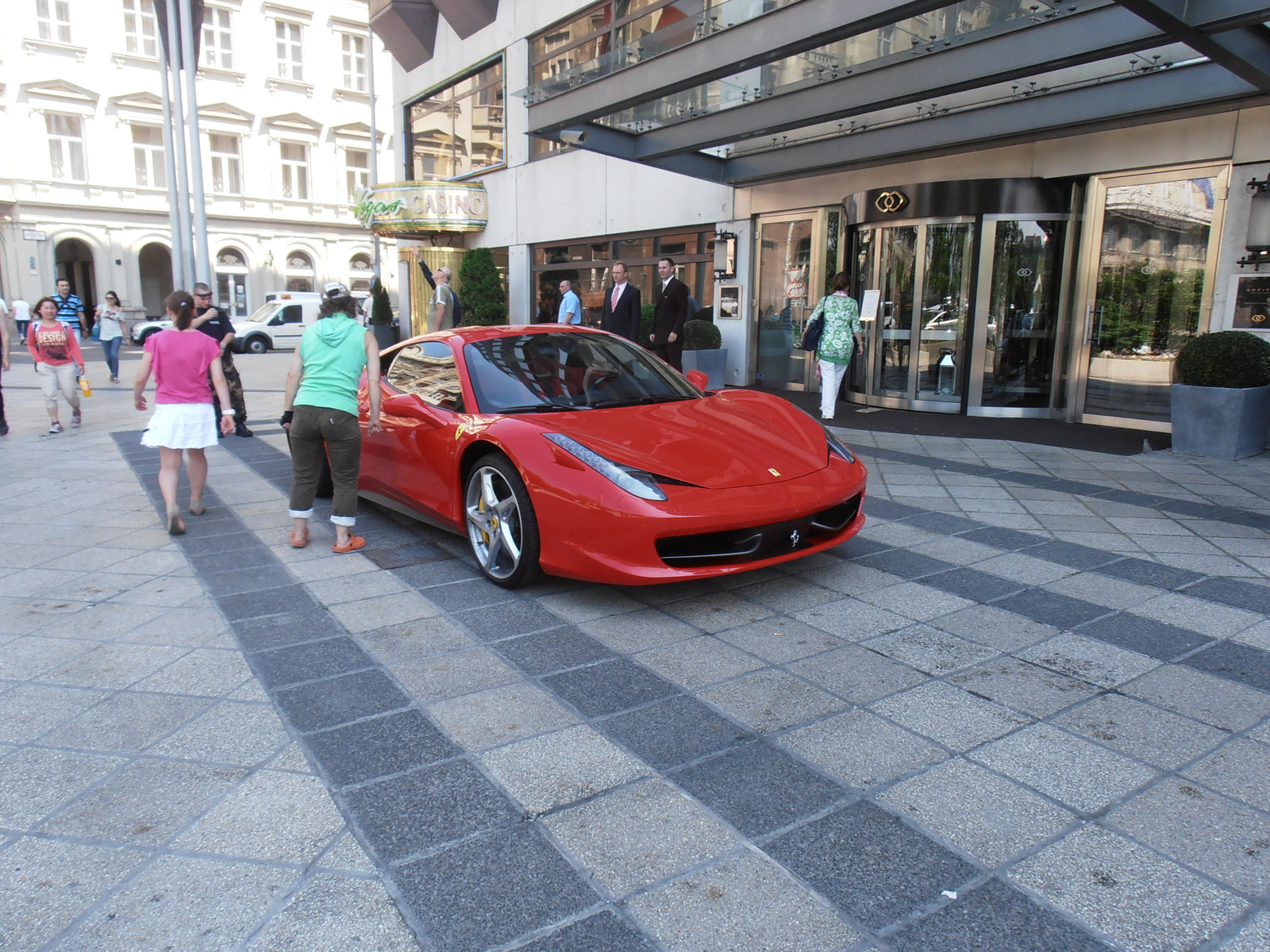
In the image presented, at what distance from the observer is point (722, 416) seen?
185 inches

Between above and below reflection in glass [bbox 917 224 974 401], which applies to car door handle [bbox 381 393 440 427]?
below

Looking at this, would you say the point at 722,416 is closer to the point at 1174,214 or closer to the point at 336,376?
the point at 336,376

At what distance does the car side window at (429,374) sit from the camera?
16.1 ft

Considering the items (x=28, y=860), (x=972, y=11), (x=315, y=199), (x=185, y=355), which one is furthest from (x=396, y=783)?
(x=315, y=199)

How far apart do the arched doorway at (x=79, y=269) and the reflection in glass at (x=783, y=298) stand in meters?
31.5

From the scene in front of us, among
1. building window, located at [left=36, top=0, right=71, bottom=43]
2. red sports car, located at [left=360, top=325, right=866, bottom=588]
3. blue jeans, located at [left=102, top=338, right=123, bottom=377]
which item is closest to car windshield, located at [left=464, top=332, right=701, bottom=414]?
red sports car, located at [left=360, top=325, right=866, bottom=588]

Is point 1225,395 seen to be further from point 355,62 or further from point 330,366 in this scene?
point 355,62

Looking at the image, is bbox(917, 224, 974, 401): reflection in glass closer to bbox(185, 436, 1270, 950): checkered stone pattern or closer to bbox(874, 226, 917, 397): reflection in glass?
bbox(874, 226, 917, 397): reflection in glass

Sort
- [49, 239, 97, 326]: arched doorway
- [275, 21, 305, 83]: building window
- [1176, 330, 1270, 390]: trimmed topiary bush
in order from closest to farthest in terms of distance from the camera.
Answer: [1176, 330, 1270, 390]: trimmed topiary bush → [49, 239, 97, 326]: arched doorway → [275, 21, 305, 83]: building window

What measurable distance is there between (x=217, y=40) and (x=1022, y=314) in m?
37.2

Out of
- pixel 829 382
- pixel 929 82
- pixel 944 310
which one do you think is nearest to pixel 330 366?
pixel 829 382

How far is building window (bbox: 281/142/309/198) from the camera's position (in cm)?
3797

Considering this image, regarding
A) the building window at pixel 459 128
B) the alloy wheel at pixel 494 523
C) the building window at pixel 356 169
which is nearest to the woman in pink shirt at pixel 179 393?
the alloy wheel at pixel 494 523

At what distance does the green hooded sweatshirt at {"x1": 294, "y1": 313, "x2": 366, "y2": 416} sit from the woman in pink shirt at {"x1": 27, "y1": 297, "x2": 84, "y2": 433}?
6524 millimetres
